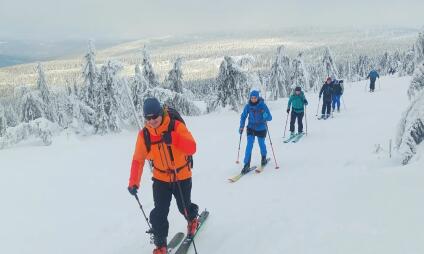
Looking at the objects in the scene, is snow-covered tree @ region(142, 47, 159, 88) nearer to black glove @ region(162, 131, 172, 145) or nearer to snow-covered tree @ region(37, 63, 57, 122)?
snow-covered tree @ region(37, 63, 57, 122)

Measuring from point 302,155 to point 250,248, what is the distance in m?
6.78

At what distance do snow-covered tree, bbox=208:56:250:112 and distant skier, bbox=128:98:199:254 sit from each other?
85.2ft

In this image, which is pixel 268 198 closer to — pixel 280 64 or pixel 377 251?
pixel 377 251

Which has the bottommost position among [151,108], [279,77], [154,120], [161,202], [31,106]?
[279,77]

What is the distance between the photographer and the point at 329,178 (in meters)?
8.23

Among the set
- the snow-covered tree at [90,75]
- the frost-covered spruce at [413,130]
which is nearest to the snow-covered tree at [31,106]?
the snow-covered tree at [90,75]

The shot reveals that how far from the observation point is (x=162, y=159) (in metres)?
5.61

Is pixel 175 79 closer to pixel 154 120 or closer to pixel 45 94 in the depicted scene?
pixel 45 94

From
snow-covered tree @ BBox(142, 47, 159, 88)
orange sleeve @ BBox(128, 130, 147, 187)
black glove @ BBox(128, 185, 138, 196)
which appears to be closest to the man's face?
orange sleeve @ BBox(128, 130, 147, 187)

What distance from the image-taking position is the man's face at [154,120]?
5148 mm

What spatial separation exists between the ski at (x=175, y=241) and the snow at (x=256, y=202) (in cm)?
31

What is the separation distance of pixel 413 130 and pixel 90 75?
71.7 feet

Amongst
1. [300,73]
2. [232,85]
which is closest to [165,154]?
[232,85]

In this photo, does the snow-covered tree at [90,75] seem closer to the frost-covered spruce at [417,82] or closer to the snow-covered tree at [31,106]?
the snow-covered tree at [31,106]
